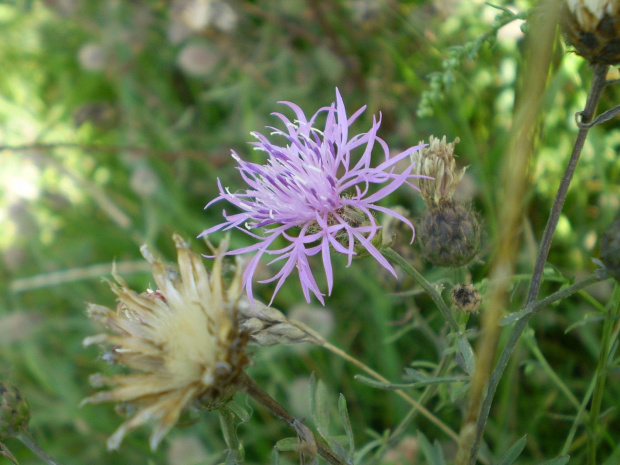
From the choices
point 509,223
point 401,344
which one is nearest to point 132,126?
point 401,344

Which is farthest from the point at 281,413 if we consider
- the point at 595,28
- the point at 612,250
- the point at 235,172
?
the point at 235,172

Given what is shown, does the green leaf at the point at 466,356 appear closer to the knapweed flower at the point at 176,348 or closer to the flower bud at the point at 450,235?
the flower bud at the point at 450,235

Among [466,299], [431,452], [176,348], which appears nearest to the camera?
[176,348]

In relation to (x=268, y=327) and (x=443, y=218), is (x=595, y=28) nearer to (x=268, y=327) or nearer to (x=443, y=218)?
(x=443, y=218)

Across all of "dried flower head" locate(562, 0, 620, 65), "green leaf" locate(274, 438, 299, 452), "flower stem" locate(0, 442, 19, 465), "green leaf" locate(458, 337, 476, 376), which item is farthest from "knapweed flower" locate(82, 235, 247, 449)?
"dried flower head" locate(562, 0, 620, 65)

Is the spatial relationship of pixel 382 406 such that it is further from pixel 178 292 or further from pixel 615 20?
pixel 615 20

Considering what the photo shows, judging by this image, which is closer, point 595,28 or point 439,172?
point 595,28
